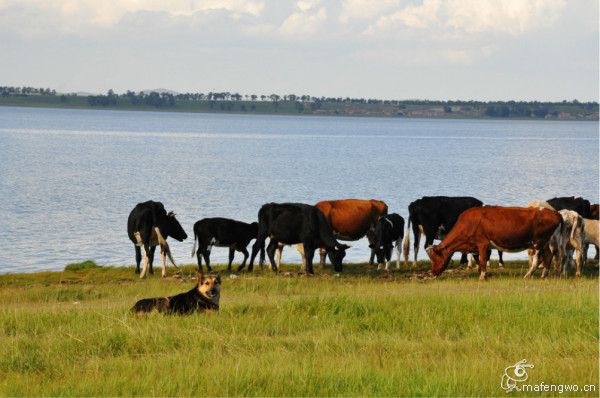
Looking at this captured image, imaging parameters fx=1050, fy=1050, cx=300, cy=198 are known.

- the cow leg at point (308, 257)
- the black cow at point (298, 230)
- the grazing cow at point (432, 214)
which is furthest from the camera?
the grazing cow at point (432, 214)

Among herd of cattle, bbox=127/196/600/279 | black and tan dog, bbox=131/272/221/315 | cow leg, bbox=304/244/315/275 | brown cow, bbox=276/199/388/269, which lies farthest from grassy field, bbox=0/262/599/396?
brown cow, bbox=276/199/388/269

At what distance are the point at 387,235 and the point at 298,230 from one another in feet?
7.65

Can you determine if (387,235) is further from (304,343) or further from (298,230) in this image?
(304,343)

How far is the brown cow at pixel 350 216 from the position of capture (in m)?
27.1

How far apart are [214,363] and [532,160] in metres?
113

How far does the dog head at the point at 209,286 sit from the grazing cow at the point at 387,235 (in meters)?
10.5

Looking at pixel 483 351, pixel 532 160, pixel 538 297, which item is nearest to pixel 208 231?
pixel 538 297

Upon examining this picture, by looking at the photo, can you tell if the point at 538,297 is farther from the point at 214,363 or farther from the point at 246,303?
the point at 214,363

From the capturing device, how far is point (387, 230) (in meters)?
25.8

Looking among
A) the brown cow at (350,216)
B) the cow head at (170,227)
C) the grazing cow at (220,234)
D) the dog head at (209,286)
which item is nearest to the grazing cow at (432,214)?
the brown cow at (350,216)

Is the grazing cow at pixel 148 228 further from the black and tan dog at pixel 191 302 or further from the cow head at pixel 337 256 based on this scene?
the black and tan dog at pixel 191 302

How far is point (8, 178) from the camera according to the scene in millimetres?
76625

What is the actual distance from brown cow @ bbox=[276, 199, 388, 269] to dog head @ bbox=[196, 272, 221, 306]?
1173 cm

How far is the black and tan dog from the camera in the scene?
49.6 feet
